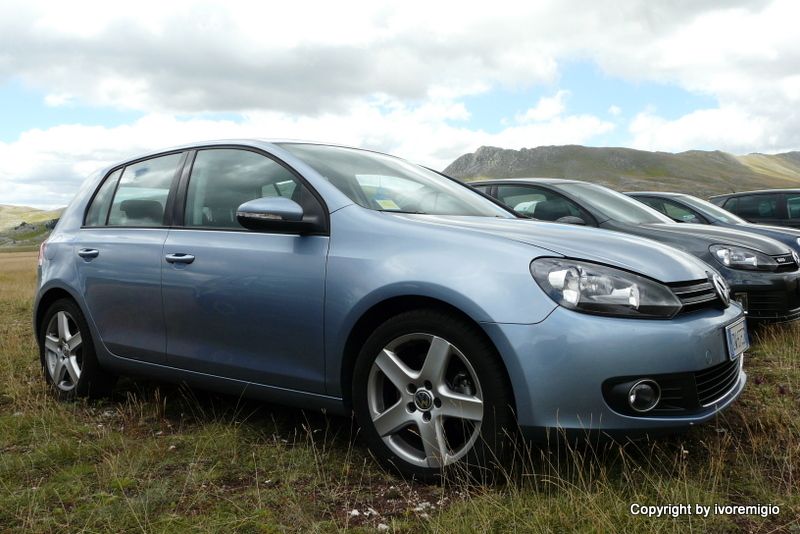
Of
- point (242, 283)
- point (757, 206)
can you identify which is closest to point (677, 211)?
point (757, 206)

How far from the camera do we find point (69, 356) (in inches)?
175

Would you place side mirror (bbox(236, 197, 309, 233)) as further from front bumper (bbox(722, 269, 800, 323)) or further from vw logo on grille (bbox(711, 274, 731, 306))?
front bumper (bbox(722, 269, 800, 323))

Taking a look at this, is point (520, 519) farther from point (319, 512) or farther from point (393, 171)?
point (393, 171)

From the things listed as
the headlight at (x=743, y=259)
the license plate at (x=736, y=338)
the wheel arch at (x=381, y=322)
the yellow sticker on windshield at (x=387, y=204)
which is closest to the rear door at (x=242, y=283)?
the wheel arch at (x=381, y=322)

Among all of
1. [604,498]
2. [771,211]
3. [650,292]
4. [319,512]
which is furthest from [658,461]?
[771,211]

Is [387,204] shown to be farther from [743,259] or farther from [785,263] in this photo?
[785,263]

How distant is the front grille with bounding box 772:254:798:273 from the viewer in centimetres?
547

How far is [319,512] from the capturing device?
2668mm

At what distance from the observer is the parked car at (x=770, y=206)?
37.2 ft

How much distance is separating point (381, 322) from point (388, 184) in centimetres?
90

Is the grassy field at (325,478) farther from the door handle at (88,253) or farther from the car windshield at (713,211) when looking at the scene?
the car windshield at (713,211)

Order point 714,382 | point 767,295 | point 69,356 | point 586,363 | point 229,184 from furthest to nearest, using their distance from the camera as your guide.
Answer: point 767,295
point 69,356
point 229,184
point 714,382
point 586,363

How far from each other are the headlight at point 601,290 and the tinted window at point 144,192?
2.39 m

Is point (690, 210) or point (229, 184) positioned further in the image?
point (690, 210)
